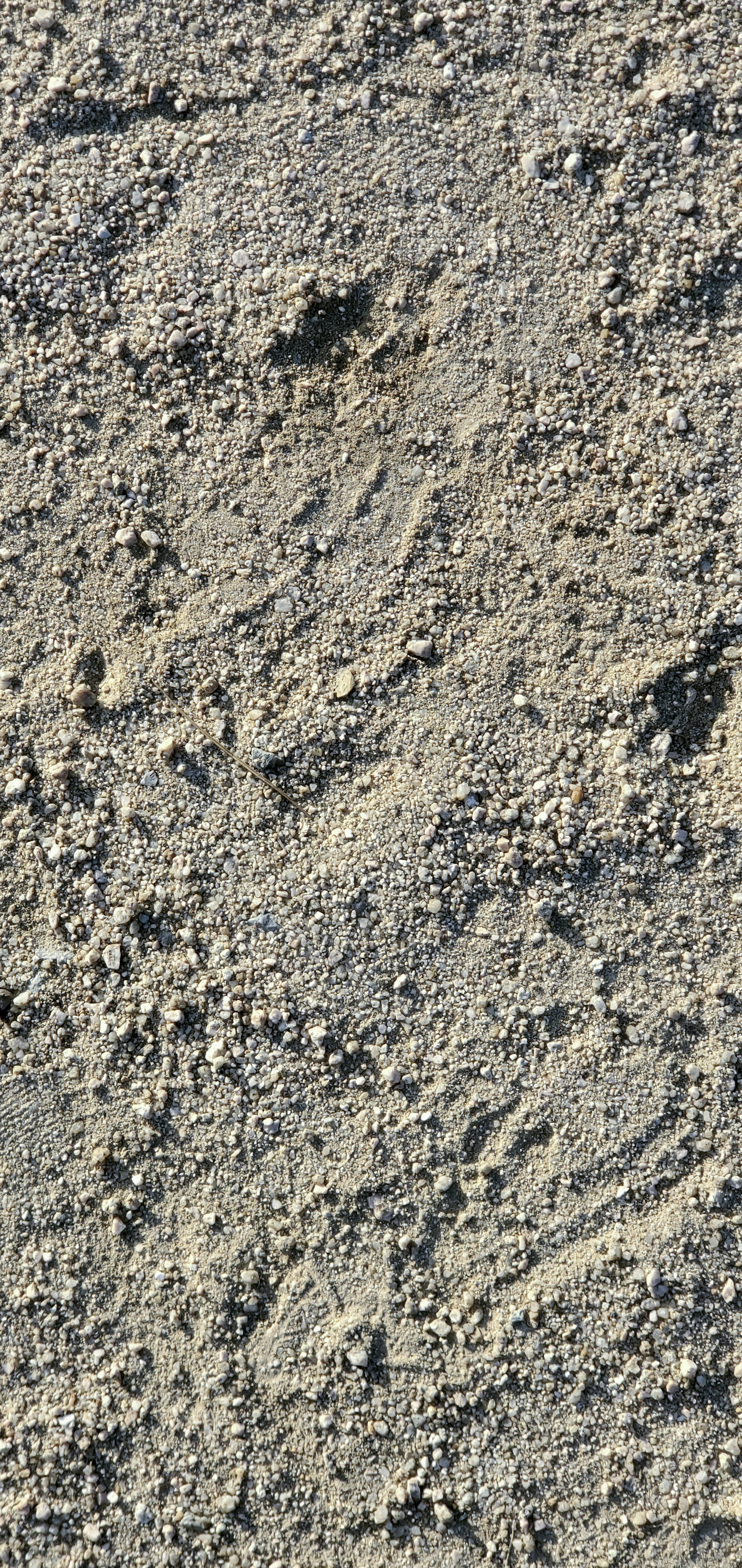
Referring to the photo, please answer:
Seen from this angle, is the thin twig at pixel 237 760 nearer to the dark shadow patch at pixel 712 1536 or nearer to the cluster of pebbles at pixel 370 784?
the cluster of pebbles at pixel 370 784

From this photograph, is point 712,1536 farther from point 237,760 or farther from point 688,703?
point 237,760

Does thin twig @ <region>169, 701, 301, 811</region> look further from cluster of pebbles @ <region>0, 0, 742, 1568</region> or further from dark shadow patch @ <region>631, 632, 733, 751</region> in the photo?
dark shadow patch @ <region>631, 632, 733, 751</region>

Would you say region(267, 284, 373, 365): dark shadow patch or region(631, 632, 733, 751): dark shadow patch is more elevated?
region(267, 284, 373, 365): dark shadow patch

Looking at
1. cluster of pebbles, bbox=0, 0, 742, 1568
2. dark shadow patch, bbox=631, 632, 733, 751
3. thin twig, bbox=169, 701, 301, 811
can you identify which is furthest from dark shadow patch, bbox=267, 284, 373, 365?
dark shadow patch, bbox=631, 632, 733, 751

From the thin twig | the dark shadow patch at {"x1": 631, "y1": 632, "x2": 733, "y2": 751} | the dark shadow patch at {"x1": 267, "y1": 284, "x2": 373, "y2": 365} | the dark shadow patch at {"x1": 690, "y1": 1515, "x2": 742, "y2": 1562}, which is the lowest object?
the dark shadow patch at {"x1": 690, "y1": 1515, "x2": 742, "y2": 1562}

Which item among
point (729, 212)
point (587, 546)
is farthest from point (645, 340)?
point (587, 546)

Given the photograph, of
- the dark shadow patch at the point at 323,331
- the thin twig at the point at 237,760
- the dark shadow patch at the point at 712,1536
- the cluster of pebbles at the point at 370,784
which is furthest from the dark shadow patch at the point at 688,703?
the dark shadow patch at the point at 712,1536
